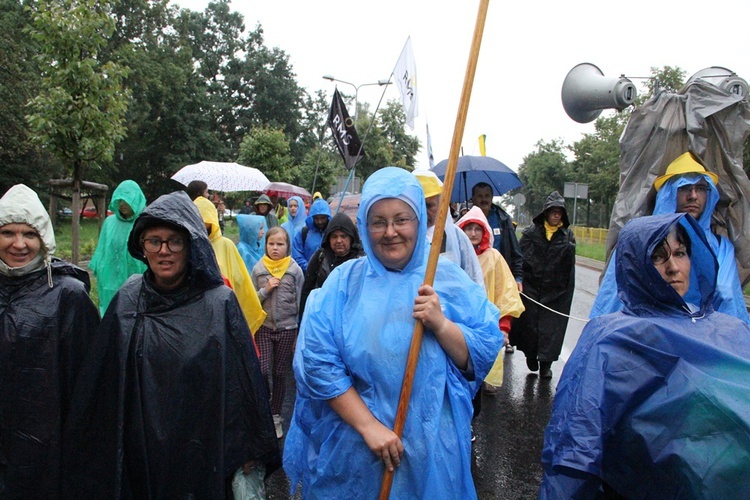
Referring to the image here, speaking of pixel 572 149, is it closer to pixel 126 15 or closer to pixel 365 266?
pixel 126 15

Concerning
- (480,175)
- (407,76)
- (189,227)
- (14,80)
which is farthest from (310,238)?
(14,80)

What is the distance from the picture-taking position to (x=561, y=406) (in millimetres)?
2176

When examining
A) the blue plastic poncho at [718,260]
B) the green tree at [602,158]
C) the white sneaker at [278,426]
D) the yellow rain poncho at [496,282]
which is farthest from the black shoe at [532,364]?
the green tree at [602,158]

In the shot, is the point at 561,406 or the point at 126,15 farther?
the point at 126,15

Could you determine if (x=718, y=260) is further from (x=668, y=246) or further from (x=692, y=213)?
(x=668, y=246)

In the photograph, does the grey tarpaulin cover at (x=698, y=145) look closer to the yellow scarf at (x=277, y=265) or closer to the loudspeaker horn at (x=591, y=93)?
the loudspeaker horn at (x=591, y=93)

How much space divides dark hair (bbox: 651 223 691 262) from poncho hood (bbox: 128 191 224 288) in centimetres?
176

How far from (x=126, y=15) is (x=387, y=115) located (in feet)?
70.3

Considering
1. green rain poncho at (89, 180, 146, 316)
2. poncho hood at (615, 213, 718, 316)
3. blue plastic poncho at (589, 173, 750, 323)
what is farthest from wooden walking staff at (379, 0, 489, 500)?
green rain poncho at (89, 180, 146, 316)

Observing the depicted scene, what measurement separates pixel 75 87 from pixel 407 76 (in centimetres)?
490

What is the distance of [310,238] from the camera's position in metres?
7.59

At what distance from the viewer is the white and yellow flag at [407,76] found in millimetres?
9812

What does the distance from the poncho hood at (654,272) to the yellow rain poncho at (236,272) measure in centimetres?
262

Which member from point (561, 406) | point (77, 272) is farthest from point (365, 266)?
point (77, 272)
